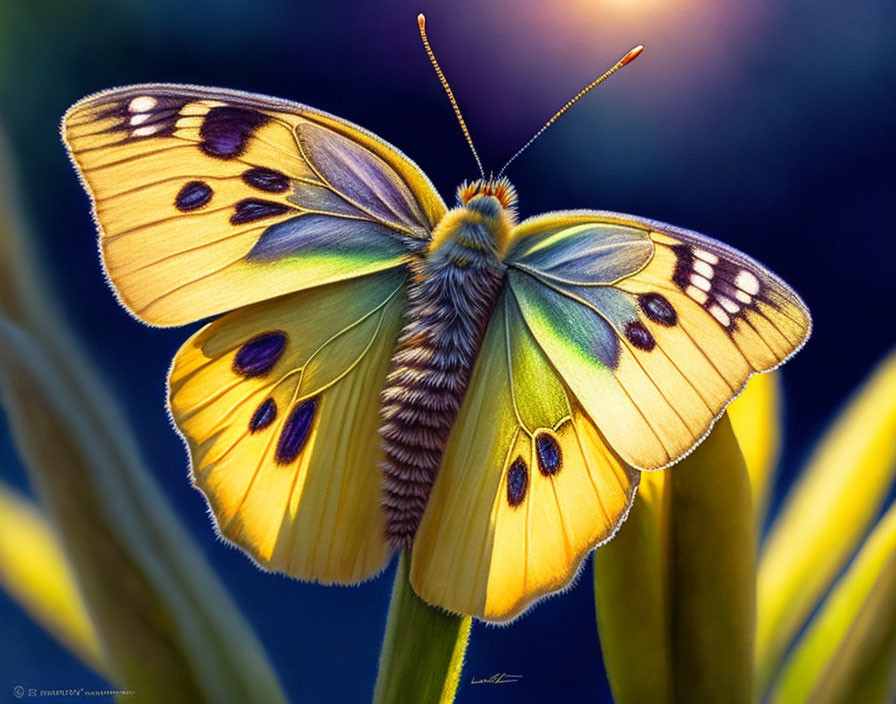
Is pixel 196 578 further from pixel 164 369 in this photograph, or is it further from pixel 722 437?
pixel 722 437

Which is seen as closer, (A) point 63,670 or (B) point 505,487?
(B) point 505,487

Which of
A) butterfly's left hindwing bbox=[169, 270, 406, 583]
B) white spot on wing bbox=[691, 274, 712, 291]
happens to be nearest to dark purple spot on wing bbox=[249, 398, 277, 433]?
butterfly's left hindwing bbox=[169, 270, 406, 583]

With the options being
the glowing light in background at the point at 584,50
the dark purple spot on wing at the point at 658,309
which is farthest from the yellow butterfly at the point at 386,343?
the glowing light in background at the point at 584,50

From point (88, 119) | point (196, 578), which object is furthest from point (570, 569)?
point (88, 119)

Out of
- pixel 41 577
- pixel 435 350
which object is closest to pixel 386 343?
pixel 435 350

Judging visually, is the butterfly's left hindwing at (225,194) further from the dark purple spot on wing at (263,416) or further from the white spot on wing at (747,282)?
the white spot on wing at (747,282)

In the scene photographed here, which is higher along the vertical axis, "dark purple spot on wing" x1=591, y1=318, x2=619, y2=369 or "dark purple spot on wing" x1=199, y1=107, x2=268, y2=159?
"dark purple spot on wing" x1=199, y1=107, x2=268, y2=159

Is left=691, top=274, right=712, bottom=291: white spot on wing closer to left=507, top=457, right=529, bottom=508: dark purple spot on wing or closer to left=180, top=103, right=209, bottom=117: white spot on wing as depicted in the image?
left=507, top=457, right=529, bottom=508: dark purple spot on wing
